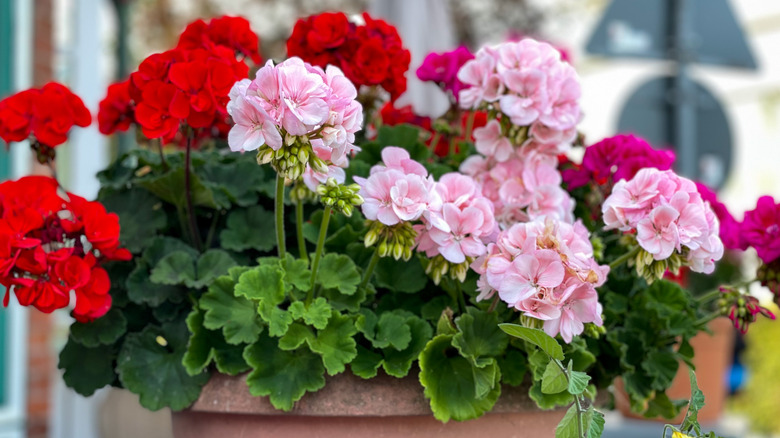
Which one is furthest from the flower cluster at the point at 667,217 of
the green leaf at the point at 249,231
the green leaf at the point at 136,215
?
the green leaf at the point at 136,215

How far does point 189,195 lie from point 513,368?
40 cm

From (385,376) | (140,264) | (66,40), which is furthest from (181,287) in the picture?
(66,40)

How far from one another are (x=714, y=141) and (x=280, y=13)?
434cm

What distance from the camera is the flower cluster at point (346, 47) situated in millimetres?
968

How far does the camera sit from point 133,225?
959 millimetres

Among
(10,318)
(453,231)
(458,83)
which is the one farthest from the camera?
(10,318)

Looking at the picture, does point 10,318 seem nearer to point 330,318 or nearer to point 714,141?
point 330,318

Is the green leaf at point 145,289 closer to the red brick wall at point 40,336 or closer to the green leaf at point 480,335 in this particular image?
the green leaf at point 480,335

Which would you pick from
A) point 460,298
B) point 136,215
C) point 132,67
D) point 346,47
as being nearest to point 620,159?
point 460,298

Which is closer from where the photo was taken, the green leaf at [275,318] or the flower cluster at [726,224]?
the green leaf at [275,318]

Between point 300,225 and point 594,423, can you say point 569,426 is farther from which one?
point 300,225

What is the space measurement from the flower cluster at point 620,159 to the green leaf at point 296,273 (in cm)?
35

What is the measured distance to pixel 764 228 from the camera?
92cm

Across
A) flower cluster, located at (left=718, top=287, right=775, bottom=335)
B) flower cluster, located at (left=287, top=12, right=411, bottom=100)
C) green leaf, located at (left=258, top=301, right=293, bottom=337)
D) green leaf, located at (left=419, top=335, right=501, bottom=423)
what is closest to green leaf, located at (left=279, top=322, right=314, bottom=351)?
green leaf, located at (left=258, top=301, right=293, bottom=337)
